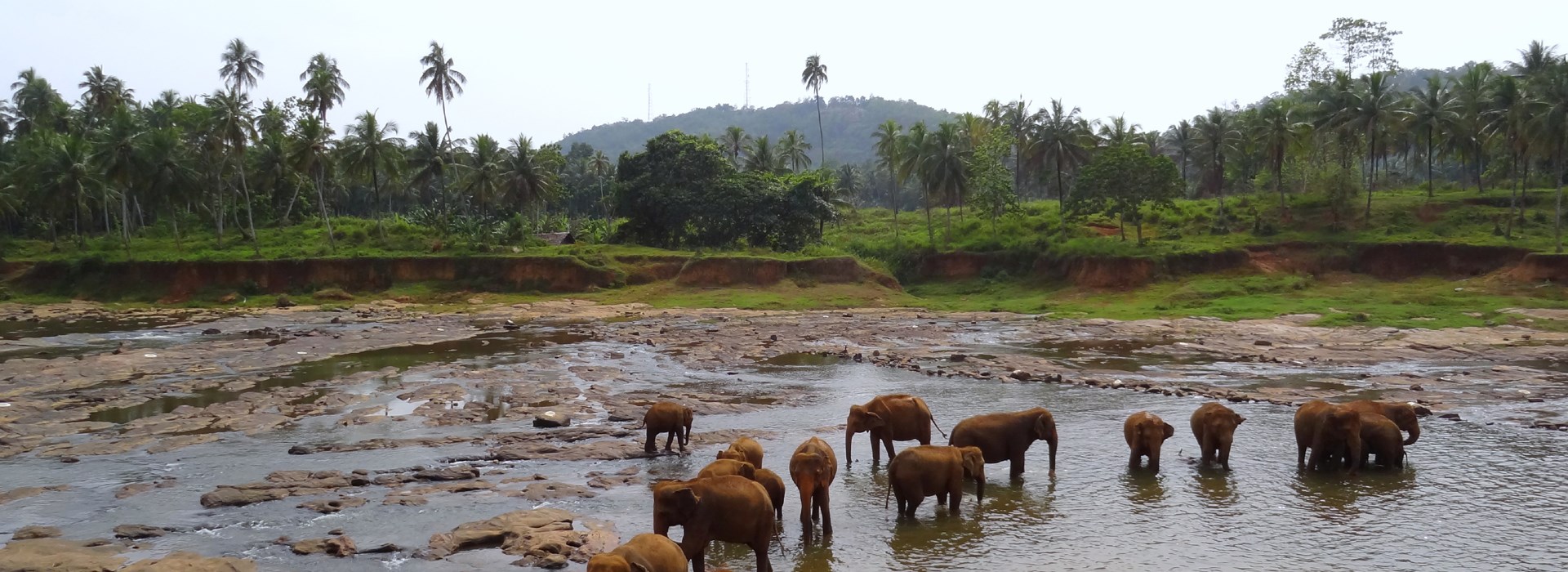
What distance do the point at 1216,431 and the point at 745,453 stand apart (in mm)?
7680

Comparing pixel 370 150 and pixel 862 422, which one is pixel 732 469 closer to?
pixel 862 422

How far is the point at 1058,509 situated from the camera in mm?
14648

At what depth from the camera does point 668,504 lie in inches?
441

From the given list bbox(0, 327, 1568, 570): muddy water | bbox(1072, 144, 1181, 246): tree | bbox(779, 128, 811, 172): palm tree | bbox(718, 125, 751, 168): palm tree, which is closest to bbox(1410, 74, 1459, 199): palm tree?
bbox(1072, 144, 1181, 246): tree

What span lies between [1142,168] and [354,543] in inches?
2319

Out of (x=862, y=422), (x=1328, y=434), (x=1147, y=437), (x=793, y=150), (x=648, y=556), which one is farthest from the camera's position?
(x=793, y=150)

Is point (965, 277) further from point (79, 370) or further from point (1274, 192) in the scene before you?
point (79, 370)

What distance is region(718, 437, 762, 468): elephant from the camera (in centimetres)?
1466

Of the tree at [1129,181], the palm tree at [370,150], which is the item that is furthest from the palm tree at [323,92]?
the tree at [1129,181]

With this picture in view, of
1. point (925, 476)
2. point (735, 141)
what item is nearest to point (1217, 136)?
point (735, 141)

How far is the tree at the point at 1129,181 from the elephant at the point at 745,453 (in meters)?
53.2

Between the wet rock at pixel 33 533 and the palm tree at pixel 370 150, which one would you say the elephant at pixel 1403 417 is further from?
the palm tree at pixel 370 150

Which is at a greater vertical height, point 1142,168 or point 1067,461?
point 1142,168

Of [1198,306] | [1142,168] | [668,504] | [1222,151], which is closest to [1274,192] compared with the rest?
[1222,151]
